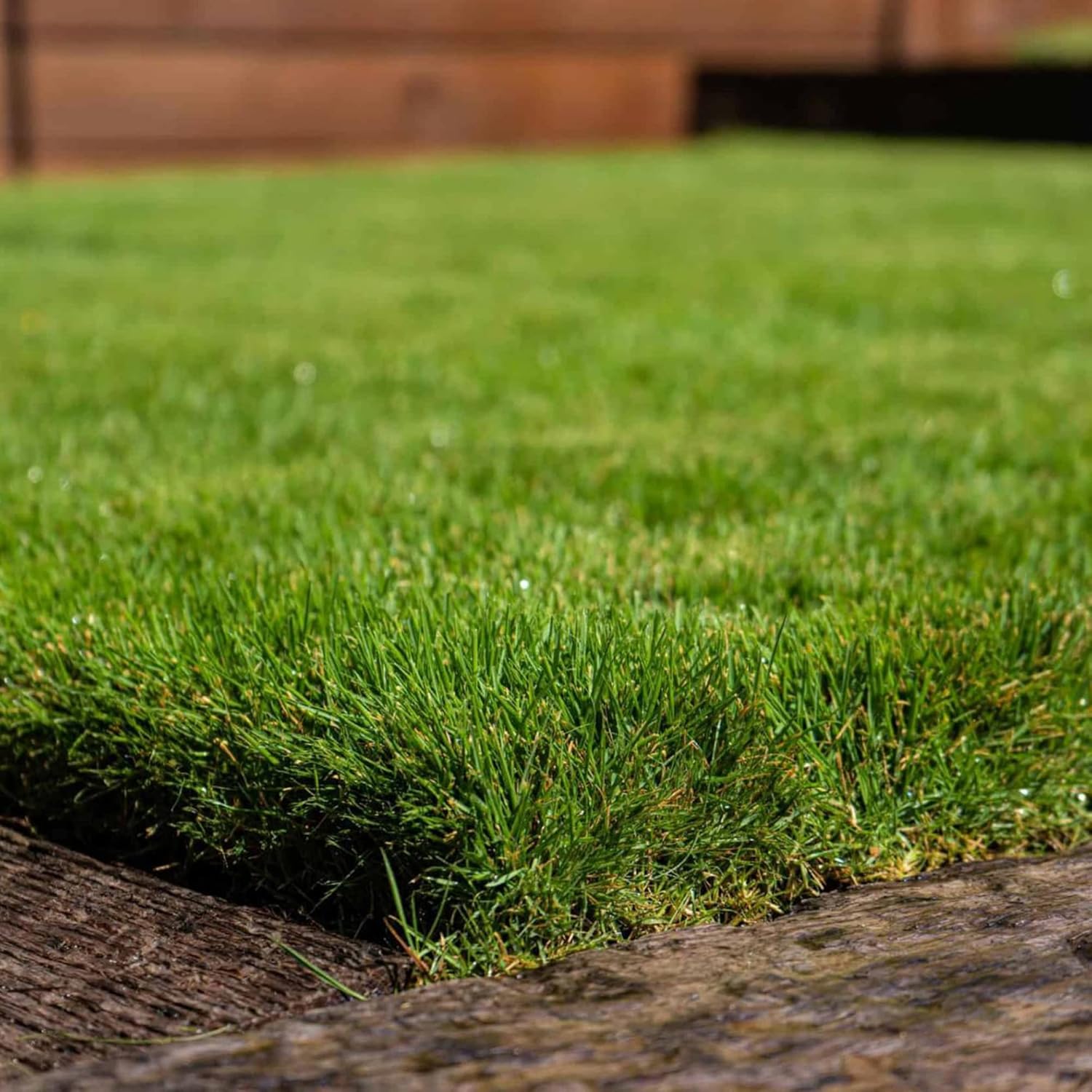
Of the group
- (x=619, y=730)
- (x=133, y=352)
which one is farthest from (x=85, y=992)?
(x=133, y=352)

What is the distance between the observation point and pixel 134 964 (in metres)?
1.93

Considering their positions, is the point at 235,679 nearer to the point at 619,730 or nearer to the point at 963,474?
the point at 619,730

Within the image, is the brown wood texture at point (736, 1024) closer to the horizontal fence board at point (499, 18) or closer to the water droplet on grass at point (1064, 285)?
the water droplet on grass at point (1064, 285)

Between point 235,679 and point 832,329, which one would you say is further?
point 832,329

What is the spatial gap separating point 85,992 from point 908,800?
3.75ft

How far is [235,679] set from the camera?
2277mm

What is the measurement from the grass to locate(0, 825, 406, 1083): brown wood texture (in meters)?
0.09

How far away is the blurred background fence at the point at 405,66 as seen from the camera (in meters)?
13.2

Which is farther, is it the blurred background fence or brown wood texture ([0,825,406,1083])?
the blurred background fence

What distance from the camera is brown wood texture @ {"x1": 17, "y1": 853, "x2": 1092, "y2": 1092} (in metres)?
1.55

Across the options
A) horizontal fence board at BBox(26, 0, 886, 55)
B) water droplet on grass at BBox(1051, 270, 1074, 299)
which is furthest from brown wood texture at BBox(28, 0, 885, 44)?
→ water droplet on grass at BBox(1051, 270, 1074, 299)

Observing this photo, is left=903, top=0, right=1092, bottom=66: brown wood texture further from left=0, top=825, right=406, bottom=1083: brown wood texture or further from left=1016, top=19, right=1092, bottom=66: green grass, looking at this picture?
left=0, top=825, right=406, bottom=1083: brown wood texture

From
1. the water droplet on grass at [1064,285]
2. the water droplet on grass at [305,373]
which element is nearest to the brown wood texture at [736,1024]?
the water droplet on grass at [305,373]

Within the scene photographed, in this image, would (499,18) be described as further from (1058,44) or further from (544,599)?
(544,599)
